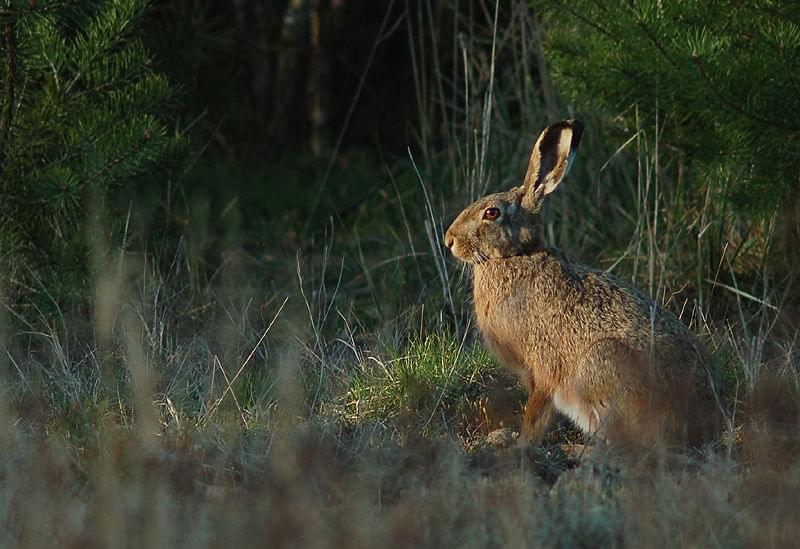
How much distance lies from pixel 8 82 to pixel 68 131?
0.37 meters

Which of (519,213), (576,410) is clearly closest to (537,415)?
(576,410)

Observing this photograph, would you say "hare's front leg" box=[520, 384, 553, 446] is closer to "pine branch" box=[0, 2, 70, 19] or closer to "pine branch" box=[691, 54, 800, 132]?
"pine branch" box=[691, 54, 800, 132]

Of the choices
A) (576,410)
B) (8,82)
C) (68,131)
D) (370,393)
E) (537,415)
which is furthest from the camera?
(68,131)

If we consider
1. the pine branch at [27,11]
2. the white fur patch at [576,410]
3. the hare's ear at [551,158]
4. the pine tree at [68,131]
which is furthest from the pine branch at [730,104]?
the pine branch at [27,11]

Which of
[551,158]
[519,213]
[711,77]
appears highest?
[711,77]

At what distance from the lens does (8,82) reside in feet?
17.2

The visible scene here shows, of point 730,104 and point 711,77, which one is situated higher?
point 711,77

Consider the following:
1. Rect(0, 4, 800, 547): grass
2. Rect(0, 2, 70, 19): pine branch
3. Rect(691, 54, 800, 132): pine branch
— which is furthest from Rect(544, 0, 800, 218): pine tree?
Rect(0, 2, 70, 19): pine branch

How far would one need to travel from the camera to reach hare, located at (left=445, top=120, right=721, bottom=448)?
4227mm

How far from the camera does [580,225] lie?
6.88 meters

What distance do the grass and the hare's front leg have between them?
0.13m

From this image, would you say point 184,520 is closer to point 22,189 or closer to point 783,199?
point 22,189

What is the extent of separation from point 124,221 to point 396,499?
9.29ft

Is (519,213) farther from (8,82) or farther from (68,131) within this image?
(8,82)
